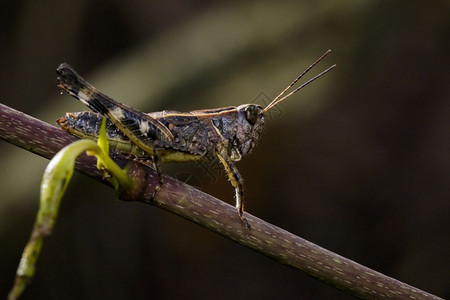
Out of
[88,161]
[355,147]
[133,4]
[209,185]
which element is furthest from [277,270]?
[88,161]

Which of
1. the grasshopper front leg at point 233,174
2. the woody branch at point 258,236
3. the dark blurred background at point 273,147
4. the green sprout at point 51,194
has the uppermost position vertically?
the dark blurred background at point 273,147

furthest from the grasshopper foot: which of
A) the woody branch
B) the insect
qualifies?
the insect

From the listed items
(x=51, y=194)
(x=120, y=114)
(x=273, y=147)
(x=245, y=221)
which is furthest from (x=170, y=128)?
(x=273, y=147)

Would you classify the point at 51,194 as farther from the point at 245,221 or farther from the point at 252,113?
the point at 252,113

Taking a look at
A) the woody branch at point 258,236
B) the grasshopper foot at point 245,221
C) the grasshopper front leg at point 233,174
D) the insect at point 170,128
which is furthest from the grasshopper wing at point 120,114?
the grasshopper foot at point 245,221

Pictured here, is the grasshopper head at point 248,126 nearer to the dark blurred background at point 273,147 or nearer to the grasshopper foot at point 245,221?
the grasshopper foot at point 245,221

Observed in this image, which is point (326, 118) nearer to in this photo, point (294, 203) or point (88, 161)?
point (294, 203)

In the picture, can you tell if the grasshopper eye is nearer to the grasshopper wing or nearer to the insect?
the insect
